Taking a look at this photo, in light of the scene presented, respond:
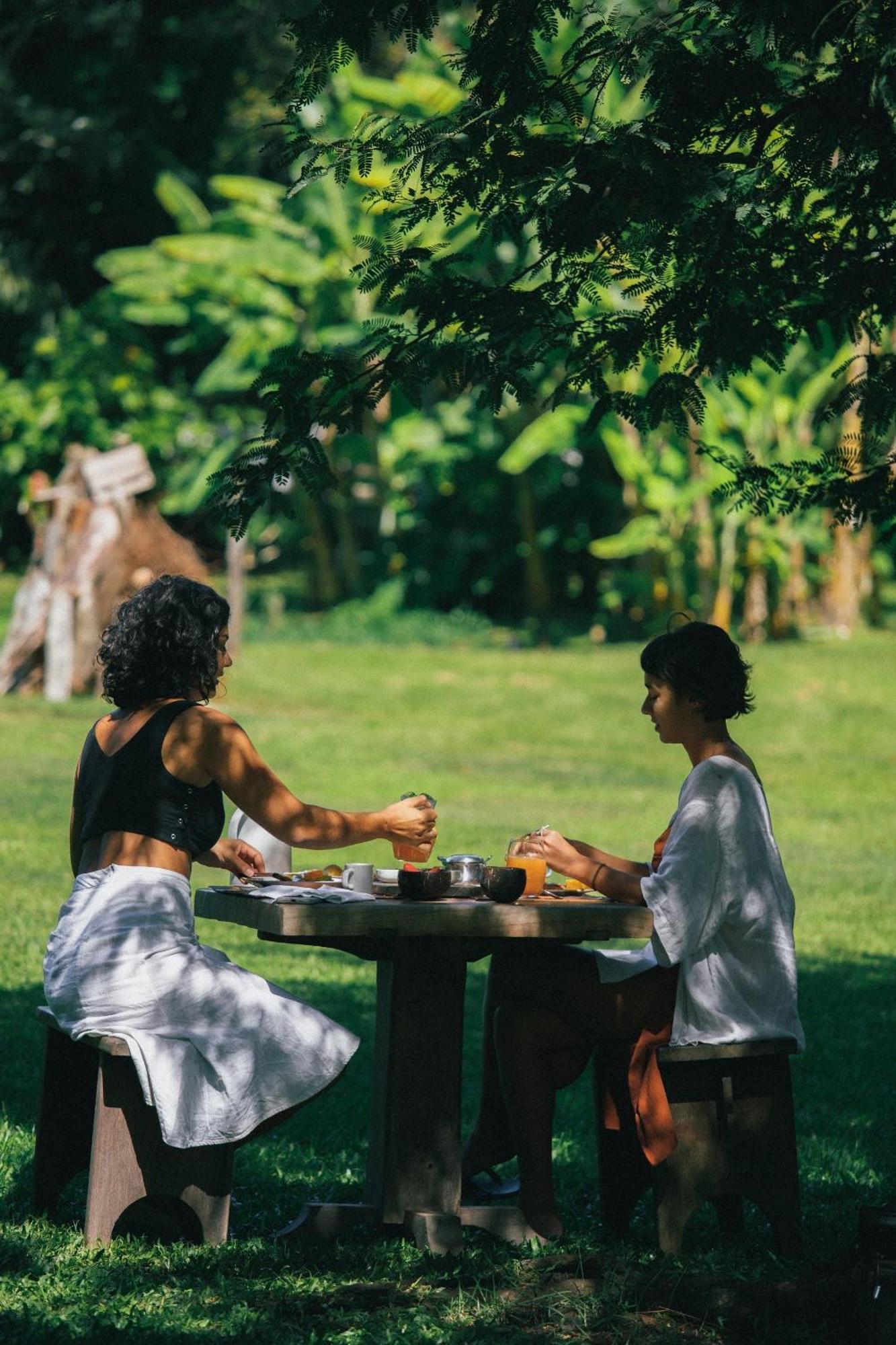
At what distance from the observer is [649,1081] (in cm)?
454

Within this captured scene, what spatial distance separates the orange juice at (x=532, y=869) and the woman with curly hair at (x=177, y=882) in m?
0.25

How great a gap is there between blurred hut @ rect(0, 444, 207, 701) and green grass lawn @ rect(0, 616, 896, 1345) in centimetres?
49

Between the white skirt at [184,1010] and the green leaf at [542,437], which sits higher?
the green leaf at [542,437]

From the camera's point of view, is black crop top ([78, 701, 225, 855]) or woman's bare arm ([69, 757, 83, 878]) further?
woman's bare arm ([69, 757, 83, 878])

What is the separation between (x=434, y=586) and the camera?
23.5 metres

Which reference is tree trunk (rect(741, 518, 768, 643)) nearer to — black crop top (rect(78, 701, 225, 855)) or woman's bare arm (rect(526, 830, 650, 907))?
woman's bare arm (rect(526, 830, 650, 907))

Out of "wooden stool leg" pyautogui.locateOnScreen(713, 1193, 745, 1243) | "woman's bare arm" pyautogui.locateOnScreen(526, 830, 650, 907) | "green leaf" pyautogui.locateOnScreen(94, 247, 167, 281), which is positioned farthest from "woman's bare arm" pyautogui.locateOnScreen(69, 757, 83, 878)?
"green leaf" pyautogui.locateOnScreen(94, 247, 167, 281)

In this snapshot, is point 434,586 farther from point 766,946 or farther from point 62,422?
point 766,946

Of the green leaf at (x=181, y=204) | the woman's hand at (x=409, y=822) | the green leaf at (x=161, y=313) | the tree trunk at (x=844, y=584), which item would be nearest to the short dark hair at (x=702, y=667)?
the woman's hand at (x=409, y=822)

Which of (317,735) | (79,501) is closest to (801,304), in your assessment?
(317,735)

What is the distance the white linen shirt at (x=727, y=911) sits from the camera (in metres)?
4.59

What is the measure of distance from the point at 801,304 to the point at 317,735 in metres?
12.1

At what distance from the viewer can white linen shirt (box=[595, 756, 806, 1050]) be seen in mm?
4594

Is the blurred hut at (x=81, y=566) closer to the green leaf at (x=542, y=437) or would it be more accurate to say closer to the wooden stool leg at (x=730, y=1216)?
the green leaf at (x=542, y=437)
